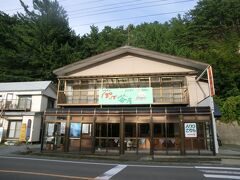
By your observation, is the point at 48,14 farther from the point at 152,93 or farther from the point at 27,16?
the point at 152,93

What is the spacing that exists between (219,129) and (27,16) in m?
35.3

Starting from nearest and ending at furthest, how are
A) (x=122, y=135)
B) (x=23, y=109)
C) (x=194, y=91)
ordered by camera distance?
1. (x=122, y=135)
2. (x=194, y=91)
3. (x=23, y=109)

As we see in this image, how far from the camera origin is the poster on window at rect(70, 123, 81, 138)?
58.5ft

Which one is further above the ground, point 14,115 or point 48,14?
point 48,14

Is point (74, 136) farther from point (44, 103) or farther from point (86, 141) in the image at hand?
point (44, 103)

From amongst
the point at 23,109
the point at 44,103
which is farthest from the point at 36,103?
the point at 23,109

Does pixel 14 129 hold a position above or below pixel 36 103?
below

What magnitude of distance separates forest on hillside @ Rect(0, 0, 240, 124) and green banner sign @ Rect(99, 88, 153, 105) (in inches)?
604

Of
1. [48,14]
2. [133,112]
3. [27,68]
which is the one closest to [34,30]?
[48,14]

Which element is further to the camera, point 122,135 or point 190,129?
point 122,135

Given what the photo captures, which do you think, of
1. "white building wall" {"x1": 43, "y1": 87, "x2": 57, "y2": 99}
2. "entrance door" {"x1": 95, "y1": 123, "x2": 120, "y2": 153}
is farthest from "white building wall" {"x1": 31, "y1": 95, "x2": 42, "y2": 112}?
"entrance door" {"x1": 95, "y1": 123, "x2": 120, "y2": 153}

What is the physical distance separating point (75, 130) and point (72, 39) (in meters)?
25.3

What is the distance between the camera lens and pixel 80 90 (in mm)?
21172

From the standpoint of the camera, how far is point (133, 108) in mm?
17266
